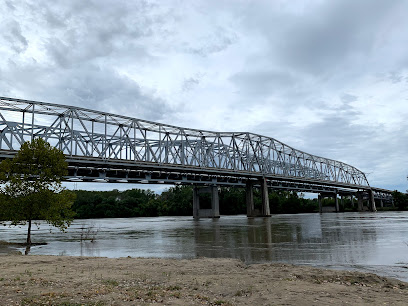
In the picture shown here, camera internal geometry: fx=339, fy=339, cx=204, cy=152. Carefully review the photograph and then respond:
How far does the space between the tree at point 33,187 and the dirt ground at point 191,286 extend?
14.2 metres

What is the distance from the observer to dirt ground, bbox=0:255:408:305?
8.15 meters

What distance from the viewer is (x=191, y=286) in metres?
9.86

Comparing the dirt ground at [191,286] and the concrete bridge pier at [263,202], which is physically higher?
the concrete bridge pier at [263,202]

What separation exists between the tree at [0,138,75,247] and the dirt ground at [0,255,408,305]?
14.2m

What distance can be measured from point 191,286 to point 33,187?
2204 centimetres

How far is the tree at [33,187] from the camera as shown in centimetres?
2670

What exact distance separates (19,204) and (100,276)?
18974 millimetres

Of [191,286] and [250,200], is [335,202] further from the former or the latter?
[191,286]

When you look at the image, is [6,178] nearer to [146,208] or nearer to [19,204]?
[19,204]

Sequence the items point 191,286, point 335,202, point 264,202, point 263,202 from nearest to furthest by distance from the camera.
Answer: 1. point 191,286
2. point 264,202
3. point 263,202
4. point 335,202

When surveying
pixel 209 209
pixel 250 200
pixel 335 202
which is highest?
pixel 335 202

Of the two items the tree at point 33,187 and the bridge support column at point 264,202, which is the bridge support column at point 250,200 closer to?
the bridge support column at point 264,202

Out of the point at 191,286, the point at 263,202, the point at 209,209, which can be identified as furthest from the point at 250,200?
the point at 191,286

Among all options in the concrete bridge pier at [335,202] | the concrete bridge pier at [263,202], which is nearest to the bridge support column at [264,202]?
the concrete bridge pier at [263,202]
